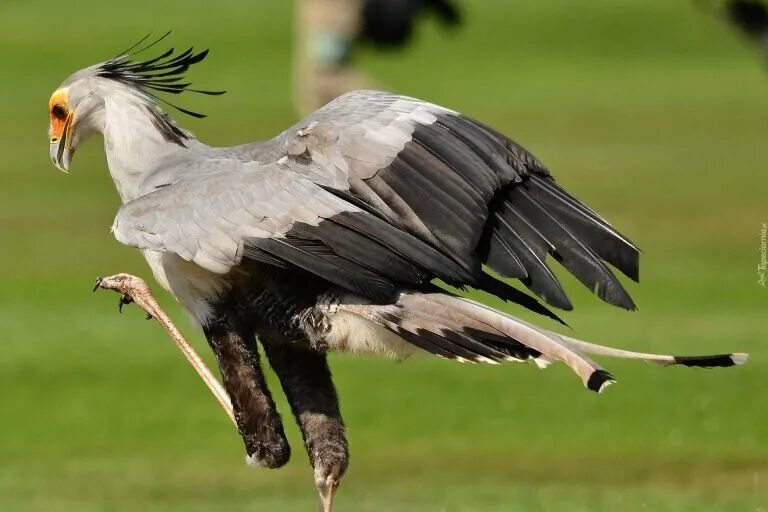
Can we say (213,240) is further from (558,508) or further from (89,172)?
(89,172)

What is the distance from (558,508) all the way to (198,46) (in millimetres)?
30303

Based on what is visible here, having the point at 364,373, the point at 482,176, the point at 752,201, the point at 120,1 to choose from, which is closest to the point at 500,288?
the point at 482,176

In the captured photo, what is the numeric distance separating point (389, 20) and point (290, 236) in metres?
20.6

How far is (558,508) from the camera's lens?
32.0 feet

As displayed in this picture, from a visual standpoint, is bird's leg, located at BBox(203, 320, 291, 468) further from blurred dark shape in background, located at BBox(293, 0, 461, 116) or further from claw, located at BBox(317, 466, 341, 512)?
blurred dark shape in background, located at BBox(293, 0, 461, 116)

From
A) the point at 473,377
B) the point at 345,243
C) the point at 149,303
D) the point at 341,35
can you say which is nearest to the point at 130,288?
the point at 149,303

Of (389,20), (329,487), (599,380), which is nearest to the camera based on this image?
(599,380)

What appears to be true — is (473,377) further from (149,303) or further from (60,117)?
(60,117)

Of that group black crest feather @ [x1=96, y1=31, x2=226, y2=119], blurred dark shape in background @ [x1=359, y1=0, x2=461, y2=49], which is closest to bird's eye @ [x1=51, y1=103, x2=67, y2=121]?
black crest feather @ [x1=96, y1=31, x2=226, y2=119]

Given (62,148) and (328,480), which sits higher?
(62,148)

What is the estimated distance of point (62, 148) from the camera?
859cm

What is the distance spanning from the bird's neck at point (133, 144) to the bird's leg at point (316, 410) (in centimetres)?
92

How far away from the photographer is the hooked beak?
28.0 feet

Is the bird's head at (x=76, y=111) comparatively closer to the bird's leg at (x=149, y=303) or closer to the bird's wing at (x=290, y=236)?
the bird's leg at (x=149, y=303)
